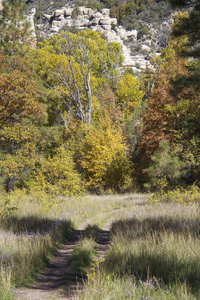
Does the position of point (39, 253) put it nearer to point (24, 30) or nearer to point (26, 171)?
point (24, 30)

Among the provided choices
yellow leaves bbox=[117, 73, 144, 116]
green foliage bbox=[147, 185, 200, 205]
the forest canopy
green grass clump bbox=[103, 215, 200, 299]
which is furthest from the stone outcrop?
green grass clump bbox=[103, 215, 200, 299]

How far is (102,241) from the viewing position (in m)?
8.57

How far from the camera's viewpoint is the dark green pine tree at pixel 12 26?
48.9ft

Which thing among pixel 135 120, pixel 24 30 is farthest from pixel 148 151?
pixel 24 30

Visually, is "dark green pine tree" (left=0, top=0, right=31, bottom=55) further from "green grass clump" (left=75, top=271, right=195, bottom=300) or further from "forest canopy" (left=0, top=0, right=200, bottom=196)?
"green grass clump" (left=75, top=271, right=195, bottom=300)

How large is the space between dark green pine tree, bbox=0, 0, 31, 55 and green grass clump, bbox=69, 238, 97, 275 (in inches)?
475

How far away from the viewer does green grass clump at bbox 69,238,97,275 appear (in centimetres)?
592

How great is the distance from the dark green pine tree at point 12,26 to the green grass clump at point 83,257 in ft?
39.6

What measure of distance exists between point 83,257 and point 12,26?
13608mm

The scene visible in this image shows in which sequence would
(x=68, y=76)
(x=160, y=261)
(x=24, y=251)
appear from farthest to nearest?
(x=68, y=76), (x=24, y=251), (x=160, y=261)

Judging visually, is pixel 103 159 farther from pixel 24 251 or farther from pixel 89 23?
pixel 89 23

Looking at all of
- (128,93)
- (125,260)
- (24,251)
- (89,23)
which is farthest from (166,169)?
(89,23)

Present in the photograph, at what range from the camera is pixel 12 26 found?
15.2 metres

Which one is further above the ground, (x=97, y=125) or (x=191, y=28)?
(x=191, y=28)
